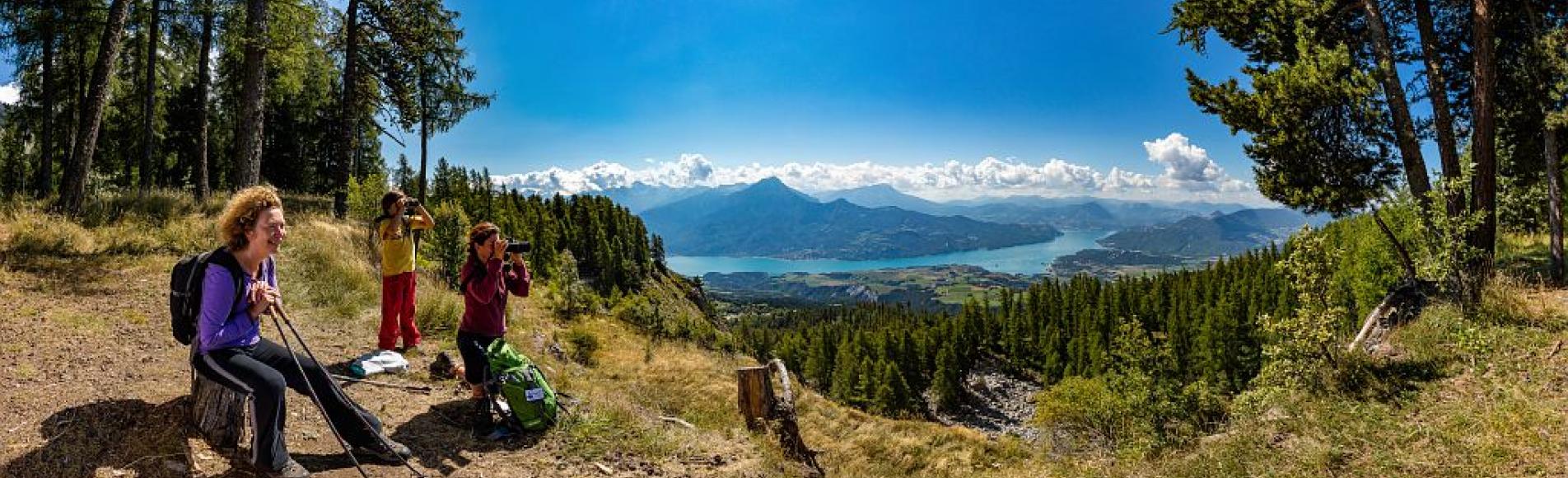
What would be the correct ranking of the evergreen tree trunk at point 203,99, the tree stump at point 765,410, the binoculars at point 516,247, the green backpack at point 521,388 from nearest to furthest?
the green backpack at point 521,388 → the binoculars at point 516,247 → the tree stump at point 765,410 → the evergreen tree trunk at point 203,99

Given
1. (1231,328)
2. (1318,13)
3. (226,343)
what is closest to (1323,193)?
(1318,13)

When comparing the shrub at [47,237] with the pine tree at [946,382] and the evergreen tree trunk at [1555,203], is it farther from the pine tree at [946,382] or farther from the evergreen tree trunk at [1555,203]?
the pine tree at [946,382]

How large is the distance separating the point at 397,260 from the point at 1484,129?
15.1 m

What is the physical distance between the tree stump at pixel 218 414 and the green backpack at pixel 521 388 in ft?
6.11

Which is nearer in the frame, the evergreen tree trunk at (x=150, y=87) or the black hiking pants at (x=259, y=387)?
the black hiking pants at (x=259, y=387)

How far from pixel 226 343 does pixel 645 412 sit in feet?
14.2

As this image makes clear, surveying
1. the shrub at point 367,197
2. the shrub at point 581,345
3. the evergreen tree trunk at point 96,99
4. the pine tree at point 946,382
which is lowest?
the pine tree at point 946,382

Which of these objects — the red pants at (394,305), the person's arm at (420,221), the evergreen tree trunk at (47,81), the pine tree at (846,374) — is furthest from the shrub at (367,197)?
the pine tree at (846,374)

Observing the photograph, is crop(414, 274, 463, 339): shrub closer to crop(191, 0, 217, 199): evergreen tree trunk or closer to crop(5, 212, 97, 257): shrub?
crop(5, 212, 97, 257): shrub

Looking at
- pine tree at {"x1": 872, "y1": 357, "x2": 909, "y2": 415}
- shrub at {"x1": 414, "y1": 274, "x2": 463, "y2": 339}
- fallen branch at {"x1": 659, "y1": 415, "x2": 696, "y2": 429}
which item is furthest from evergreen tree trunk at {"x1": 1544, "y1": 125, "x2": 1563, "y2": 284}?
pine tree at {"x1": 872, "y1": 357, "x2": 909, "y2": 415}

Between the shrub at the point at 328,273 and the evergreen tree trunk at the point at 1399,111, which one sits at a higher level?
the evergreen tree trunk at the point at 1399,111

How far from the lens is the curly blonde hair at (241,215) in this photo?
14.1ft

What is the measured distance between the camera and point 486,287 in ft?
20.5

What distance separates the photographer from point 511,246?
6.60 meters
